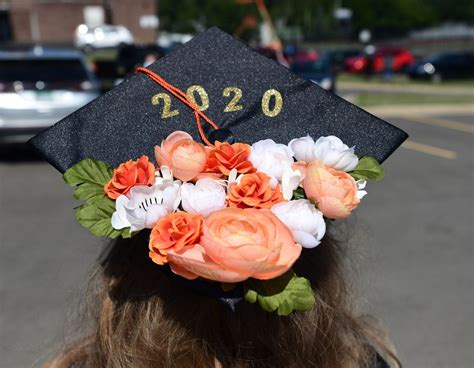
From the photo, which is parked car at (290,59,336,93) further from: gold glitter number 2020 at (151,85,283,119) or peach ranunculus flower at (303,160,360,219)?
peach ranunculus flower at (303,160,360,219)

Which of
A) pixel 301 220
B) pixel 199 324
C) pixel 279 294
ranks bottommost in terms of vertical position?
pixel 199 324

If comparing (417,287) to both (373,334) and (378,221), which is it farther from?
(373,334)

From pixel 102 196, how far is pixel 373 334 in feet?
2.95

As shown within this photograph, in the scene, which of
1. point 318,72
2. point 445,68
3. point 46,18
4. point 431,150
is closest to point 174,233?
point 431,150

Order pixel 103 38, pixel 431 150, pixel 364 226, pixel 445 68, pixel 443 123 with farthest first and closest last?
pixel 103 38
pixel 445 68
pixel 443 123
pixel 431 150
pixel 364 226

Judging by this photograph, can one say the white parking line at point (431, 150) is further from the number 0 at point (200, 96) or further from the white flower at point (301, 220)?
the white flower at point (301, 220)

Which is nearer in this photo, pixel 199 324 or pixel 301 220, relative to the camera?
pixel 301 220

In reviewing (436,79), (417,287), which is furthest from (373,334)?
(436,79)

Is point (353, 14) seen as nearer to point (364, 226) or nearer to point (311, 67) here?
point (311, 67)

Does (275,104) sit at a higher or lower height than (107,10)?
higher

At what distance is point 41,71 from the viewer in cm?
873

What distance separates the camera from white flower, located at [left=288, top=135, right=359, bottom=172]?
3.92 feet

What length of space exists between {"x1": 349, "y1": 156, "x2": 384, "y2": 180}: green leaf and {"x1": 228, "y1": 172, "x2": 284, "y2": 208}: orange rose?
0.67ft

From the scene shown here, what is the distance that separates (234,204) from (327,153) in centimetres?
23
